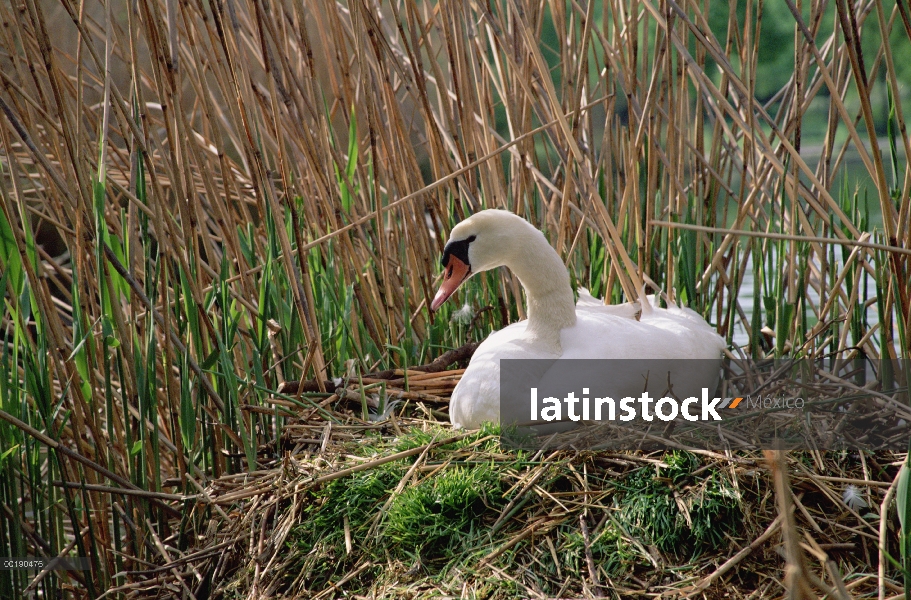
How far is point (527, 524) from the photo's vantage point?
183 cm

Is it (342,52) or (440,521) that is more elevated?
(342,52)

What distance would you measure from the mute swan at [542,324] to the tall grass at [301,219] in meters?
0.19

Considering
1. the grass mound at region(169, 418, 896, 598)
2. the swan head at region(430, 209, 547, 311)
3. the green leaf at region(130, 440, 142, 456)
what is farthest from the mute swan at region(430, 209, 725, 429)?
the green leaf at region(130, 440, 142, 456)

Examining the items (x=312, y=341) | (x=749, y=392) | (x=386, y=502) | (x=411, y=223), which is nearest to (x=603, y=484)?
(x=386, y=502)

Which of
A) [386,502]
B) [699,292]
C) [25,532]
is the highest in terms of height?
[699,292]

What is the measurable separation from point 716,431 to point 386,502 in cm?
79

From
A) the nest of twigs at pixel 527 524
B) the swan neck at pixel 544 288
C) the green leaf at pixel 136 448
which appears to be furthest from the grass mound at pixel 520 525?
the swan neck at pixel 544 288

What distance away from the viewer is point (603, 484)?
189cm

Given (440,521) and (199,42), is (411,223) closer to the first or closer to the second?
(199,42)

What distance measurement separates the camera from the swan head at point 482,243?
2.43 meters

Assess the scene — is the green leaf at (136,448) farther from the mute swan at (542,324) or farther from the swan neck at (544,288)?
the swan neck at (544,288)

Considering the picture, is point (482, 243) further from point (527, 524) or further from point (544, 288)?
point (527, 524)

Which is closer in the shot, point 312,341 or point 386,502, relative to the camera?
point 386,502

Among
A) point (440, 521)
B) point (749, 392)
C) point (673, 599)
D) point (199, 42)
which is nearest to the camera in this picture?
point (673, 599)
